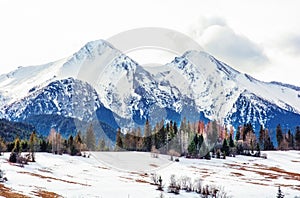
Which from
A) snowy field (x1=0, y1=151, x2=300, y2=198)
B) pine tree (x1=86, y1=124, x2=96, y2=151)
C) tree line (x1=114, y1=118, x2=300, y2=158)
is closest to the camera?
snowy field (x1=0, y1=151, x2=300, y2=198)

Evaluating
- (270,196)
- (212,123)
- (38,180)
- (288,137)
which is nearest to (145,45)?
(38,180)

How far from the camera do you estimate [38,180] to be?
54438 millimetres

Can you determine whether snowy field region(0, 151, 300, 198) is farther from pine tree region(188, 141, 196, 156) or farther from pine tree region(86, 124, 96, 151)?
pine tree region(86, 124, 96, 151)

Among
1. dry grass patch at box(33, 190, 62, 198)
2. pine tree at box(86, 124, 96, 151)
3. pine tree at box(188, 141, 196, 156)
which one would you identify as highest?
pine tree at box(86, 124, 96, 151)

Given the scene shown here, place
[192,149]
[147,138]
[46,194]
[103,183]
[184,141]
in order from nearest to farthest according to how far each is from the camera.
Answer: [46,194] < [103,183] < [192,149] < [184,141] < [147,138]

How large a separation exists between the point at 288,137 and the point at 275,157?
1892 inches

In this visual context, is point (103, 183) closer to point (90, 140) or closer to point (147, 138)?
point (147, 138)

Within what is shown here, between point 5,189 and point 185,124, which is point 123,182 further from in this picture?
point 185,124

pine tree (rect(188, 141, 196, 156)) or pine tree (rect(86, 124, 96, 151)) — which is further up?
pine tree (rect(86, 124, 96, 151))

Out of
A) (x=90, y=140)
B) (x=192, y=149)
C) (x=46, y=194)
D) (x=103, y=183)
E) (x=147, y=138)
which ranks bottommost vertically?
(x=46, y=194)

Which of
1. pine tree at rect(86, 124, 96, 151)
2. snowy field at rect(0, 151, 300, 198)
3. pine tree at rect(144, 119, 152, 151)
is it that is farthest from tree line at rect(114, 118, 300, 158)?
snowy field at rect(0, 151, 300, 198)

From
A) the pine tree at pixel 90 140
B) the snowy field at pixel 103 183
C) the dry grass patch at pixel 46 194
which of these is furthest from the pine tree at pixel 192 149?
the dry grass patch at pixel 46 194

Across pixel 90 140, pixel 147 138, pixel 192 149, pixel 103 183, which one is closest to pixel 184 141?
pixel 192 149

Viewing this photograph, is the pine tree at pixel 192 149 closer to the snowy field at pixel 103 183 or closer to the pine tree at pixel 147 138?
the snowy field at pixel 103 183
